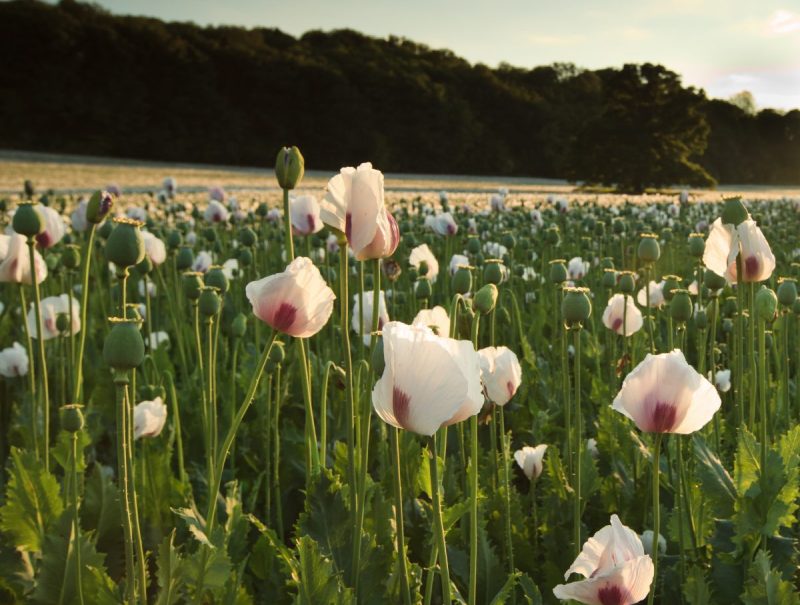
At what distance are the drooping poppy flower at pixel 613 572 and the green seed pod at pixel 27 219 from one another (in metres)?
1.13

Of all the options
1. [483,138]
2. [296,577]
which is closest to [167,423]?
[296,577]

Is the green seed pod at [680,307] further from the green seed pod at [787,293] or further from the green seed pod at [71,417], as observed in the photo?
the green seed pod at [71,417]

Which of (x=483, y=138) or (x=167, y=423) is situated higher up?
(x=483, y=138)

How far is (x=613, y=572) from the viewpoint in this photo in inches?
34.7

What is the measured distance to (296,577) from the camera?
3.66 feet

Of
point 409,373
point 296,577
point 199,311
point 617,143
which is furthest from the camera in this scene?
point 617,143

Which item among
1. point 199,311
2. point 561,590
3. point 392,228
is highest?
point 392,228

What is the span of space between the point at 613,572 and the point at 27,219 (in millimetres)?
1181

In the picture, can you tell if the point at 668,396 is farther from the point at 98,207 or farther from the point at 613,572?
the point at 98,207

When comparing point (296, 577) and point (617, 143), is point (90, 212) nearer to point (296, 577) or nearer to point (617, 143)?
point (296, 577)

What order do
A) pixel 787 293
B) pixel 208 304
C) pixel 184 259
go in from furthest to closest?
pixel 184 259 → pixel 787 293 → pixel 208 304

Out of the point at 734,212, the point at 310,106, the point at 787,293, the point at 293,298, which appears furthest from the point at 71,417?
the point at 310,106

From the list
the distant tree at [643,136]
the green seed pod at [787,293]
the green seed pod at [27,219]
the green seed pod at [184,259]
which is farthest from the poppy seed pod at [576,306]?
the distant tree at [643,136]

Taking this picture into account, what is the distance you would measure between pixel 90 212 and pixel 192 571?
0.59 metres
